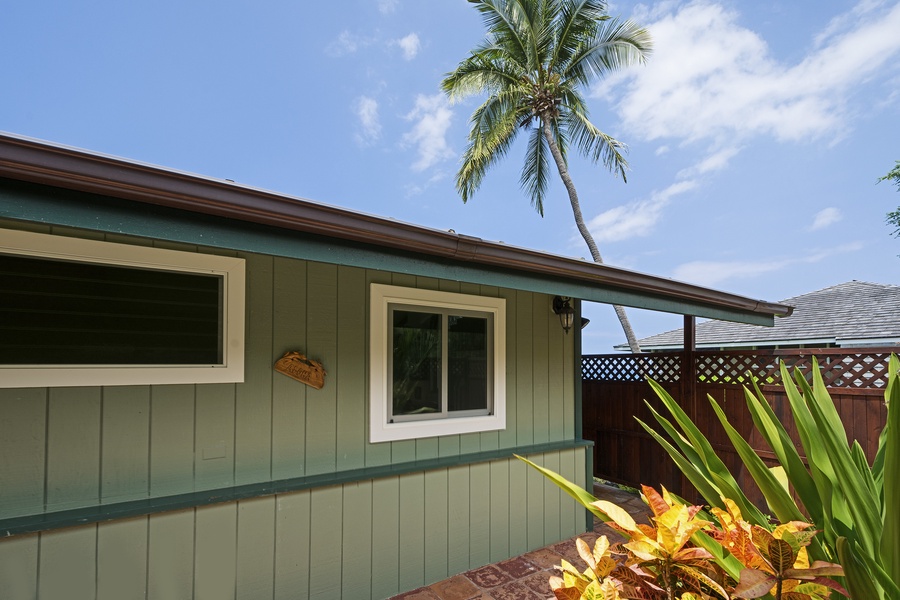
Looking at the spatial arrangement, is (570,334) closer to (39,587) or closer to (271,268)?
(271,268)

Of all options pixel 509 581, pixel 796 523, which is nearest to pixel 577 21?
pixel 509 581

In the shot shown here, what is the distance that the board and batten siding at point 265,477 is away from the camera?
2.06 m

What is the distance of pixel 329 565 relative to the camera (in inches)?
107

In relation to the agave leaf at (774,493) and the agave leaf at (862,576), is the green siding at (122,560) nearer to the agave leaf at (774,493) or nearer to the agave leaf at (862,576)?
the agave leaf at (774,493)

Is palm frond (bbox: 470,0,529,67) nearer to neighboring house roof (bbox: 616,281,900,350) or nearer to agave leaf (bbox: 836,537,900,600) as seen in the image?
neighboring house roof (bbox: 616,281,900,350)

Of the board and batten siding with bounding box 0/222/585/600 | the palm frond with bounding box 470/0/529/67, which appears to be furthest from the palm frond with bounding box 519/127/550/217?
the board and batten siding with bounding box 0/222/585/600

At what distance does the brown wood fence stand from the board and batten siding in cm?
198

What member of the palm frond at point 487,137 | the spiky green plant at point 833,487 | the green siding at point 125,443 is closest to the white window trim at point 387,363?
the green siding at point 125,443

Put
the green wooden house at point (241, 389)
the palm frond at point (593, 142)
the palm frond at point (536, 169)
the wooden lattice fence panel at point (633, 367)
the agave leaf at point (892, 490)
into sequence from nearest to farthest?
the agave leaf at point (892, 490) → the green wooden house at point (241, 389) → the wooden lattice fence panel at point (633, 367) → the palm frond at point (593, 142) → the palm frond at point (536, 169)

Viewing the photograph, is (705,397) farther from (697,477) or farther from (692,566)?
(692,566)

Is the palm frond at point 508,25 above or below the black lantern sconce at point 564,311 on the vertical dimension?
above

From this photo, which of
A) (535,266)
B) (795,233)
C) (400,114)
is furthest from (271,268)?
(400,114)

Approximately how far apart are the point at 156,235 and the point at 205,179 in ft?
0.89

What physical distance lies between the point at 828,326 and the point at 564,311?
8.52 meters
